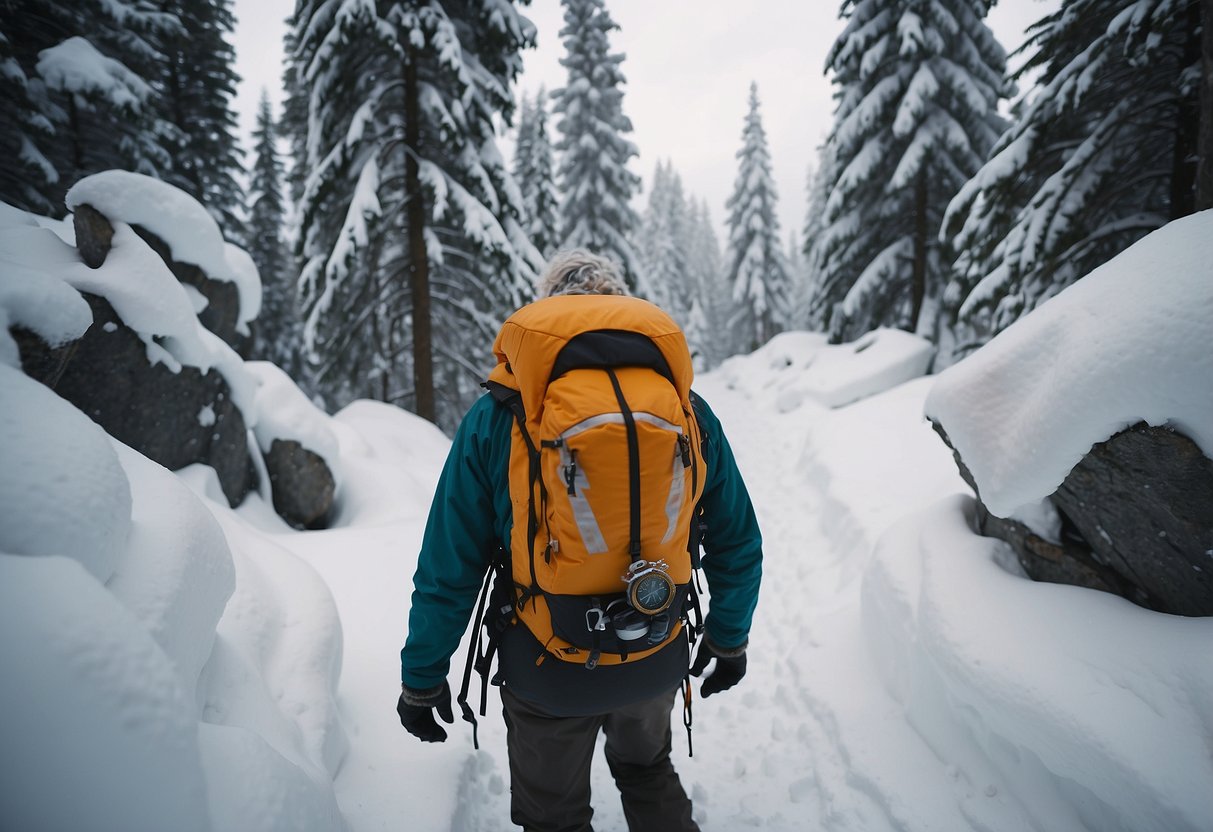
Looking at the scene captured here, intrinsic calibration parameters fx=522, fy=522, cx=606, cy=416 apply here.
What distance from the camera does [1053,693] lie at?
2.25m

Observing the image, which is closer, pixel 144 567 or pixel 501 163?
pixel 144 567

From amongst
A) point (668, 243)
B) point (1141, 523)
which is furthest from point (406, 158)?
point (668, 243)

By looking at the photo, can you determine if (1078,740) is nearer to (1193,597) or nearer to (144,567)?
(1193,597)

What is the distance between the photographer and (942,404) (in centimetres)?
333

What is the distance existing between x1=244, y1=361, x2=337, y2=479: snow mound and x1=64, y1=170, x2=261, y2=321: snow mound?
1028 millimetres

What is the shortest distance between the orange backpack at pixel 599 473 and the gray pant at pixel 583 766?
44cm

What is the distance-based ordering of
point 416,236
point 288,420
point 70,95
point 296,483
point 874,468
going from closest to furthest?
point 296,483, point 288,420, point 874,468, point 416,236, point 70,95

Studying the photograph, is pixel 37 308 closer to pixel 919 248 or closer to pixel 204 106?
pixel 919 248

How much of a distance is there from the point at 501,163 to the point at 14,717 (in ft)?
32.0

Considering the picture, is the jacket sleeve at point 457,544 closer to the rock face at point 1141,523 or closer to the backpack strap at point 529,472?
the backpack strap at point 529,472

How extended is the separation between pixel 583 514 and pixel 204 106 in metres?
21.8

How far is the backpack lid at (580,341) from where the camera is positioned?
1699 millimetres

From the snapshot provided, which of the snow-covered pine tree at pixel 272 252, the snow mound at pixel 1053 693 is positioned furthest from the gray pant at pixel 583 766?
the snow-covered pine tree at pixel 272 252

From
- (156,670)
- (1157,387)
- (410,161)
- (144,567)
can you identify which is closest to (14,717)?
(156,670)
